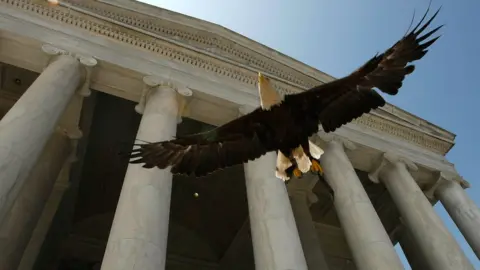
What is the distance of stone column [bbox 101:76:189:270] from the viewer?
8.67m

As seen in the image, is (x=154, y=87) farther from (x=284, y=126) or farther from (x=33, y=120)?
(x=284, y=126)

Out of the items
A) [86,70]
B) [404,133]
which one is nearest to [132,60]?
[86,70]

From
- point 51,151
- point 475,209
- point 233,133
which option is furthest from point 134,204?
point 475,209

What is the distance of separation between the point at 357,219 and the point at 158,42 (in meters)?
9.62

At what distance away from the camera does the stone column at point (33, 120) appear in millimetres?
9414

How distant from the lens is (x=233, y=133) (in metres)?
9.43

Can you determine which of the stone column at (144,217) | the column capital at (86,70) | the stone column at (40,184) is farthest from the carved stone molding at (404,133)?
the stone column at (40,184)

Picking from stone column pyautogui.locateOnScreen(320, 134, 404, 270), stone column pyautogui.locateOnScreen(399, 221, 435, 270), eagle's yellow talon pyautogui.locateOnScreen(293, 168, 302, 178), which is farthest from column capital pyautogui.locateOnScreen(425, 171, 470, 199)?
eagle's yellow talon pyautogui.locateOnScreen(293, 168, 302, 178)

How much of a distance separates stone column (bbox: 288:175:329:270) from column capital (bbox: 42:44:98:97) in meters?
9.46

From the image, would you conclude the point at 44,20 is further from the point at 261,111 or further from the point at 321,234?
the point at 321,234

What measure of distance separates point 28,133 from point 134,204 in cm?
322

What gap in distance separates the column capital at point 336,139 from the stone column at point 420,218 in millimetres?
1605

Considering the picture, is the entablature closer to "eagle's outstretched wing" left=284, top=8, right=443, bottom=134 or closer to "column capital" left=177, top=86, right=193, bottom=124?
"column capital" left=177, top=86, right=193, bottom=124

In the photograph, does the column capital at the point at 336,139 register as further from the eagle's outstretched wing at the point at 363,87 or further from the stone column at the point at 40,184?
the stone column at the point at 40,184
